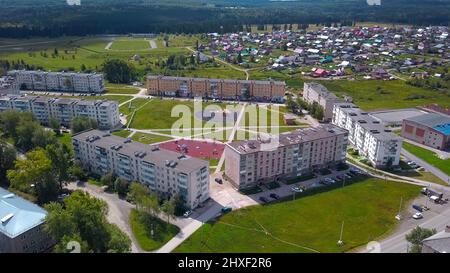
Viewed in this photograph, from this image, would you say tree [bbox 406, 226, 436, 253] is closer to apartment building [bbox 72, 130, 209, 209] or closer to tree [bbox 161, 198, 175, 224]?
apartment building [bbox 72, 130, 209, 209]

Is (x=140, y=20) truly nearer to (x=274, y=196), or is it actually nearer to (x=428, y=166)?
(x=428, y=166)

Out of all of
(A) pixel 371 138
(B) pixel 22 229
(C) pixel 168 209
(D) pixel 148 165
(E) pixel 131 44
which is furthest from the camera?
(E) pixel 131 44

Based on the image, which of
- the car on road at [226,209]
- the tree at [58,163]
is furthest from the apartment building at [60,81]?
the car on road at [226,209]

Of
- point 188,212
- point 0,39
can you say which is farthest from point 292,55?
point 0,39

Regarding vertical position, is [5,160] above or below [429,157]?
above

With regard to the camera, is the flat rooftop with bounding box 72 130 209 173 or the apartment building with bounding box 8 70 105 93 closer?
the flat rooftop with bounding box 72 130 209 173

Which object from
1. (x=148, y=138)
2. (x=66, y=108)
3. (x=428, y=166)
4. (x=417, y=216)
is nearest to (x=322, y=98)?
(x=428, y=166)

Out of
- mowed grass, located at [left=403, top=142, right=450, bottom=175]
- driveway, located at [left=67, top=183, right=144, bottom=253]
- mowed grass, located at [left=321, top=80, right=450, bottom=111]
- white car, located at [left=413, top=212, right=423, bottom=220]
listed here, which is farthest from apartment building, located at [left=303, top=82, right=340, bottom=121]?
driveway, located at [left=67, top=183, right=144, bottom=253]
